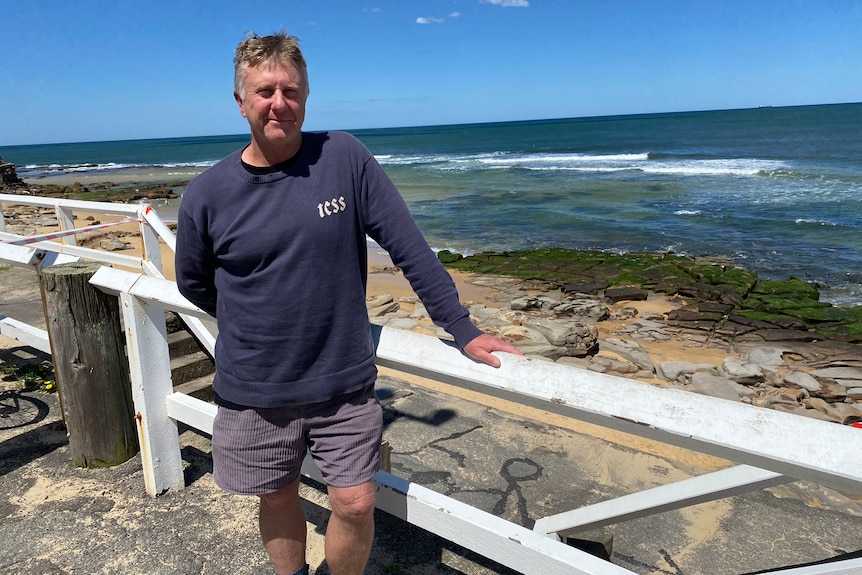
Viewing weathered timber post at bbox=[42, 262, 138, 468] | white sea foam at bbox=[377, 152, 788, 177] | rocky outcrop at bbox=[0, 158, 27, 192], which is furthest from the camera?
white sea foam at bbox=[377, 152, 788, 177]

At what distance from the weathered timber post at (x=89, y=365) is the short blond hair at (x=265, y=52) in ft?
4.95

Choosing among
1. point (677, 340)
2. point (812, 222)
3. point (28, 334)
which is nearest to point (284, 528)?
point (28, 334)

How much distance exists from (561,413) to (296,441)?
0.82 metres

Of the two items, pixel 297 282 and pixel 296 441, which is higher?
pixel 297 282

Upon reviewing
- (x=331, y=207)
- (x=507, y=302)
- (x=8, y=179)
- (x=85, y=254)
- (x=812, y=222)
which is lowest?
(x=507, y=302)

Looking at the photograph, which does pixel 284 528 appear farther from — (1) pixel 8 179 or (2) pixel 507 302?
(1) pixel 8 179

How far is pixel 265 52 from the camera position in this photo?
175 centimetres

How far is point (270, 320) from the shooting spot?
5.97ft

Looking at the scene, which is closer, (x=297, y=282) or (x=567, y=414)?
(x=567, y=414)

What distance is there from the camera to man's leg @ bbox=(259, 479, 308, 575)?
6.73 ft

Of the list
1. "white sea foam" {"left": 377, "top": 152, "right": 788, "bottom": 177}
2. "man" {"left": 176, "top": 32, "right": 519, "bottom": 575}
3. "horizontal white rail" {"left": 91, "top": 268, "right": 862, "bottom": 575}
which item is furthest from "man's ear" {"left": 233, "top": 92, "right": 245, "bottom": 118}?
"white sea foam" {"left": 377, "top": 152, "right": 788, "bottom": 177}

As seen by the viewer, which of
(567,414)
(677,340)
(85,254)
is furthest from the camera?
(677,340)

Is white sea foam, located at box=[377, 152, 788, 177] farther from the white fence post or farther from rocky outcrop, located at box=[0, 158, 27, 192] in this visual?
the white fence post

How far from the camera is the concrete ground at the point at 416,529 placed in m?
2.47
